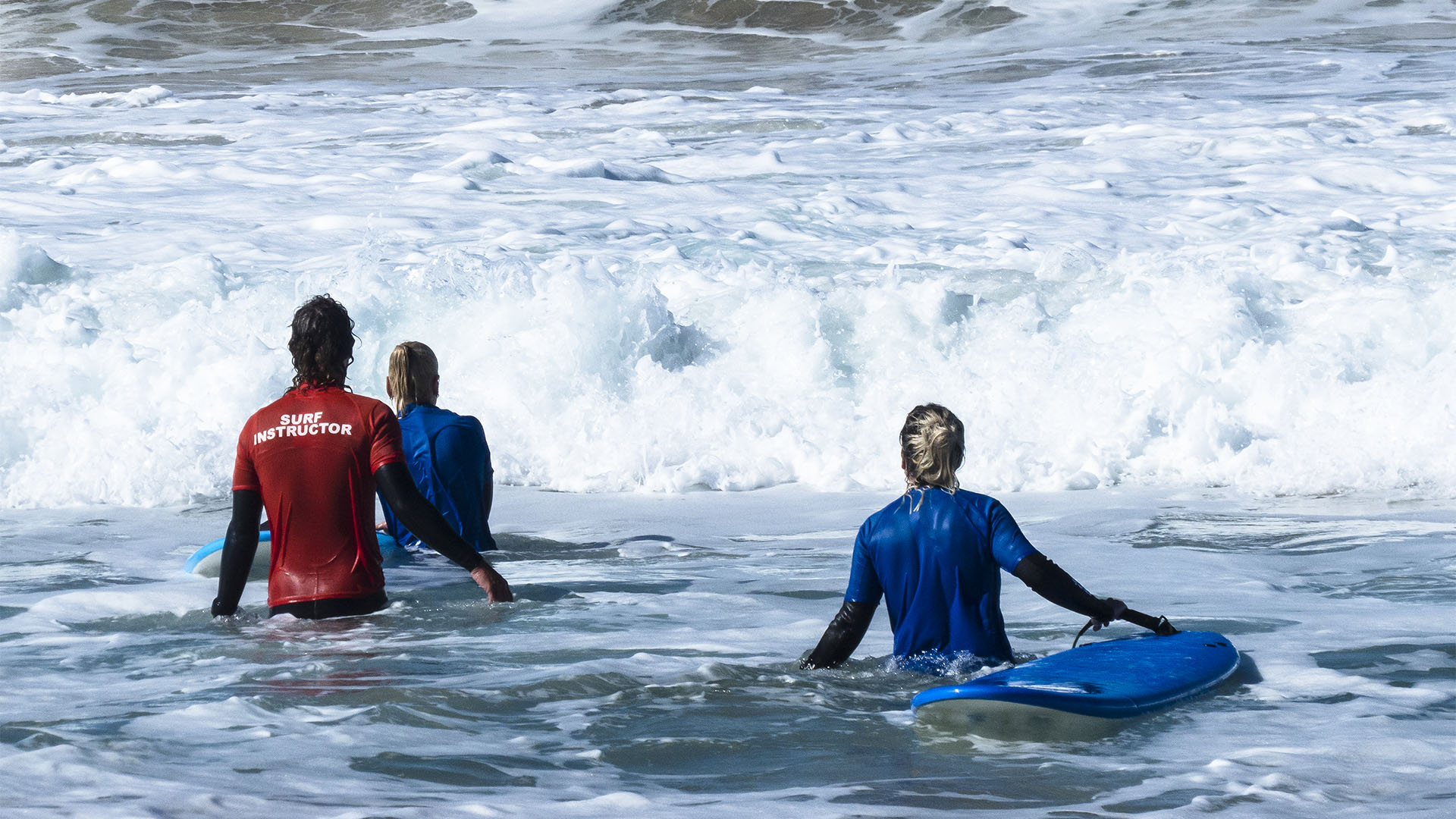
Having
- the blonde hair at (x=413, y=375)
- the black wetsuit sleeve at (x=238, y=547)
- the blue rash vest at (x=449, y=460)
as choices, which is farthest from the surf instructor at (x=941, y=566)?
the blonde hair at (x=413, y=375)

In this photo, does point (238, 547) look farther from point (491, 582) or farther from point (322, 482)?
point (491, 582)

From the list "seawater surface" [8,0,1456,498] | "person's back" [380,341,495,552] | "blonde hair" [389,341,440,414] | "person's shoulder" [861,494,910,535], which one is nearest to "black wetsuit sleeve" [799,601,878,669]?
"person's shoulder" [861,494,910,535]

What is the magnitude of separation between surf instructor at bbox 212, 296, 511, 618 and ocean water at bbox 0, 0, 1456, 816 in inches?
8.3

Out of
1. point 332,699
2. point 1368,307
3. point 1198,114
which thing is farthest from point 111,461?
point 1198,114

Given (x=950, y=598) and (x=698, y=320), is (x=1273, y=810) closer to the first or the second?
(x=950, y=598)

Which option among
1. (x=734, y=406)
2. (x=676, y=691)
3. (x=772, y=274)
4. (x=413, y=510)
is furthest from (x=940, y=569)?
(x=772, y=274)

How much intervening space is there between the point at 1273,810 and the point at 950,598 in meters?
1.07

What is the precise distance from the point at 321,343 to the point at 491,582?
0.92 metres

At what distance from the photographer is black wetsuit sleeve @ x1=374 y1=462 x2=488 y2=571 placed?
451 centimetres

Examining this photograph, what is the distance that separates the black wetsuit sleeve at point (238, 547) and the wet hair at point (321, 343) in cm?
39

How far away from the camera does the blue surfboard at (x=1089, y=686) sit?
3771mm

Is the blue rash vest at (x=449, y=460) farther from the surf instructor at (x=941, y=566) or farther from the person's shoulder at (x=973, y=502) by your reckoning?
the person's shoulder at (x=973, y=502)

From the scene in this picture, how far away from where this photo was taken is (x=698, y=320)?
33.0 ft

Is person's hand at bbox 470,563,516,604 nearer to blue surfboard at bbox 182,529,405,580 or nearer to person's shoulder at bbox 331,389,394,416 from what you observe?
person's shoulder at bbox 331,389,394,416
